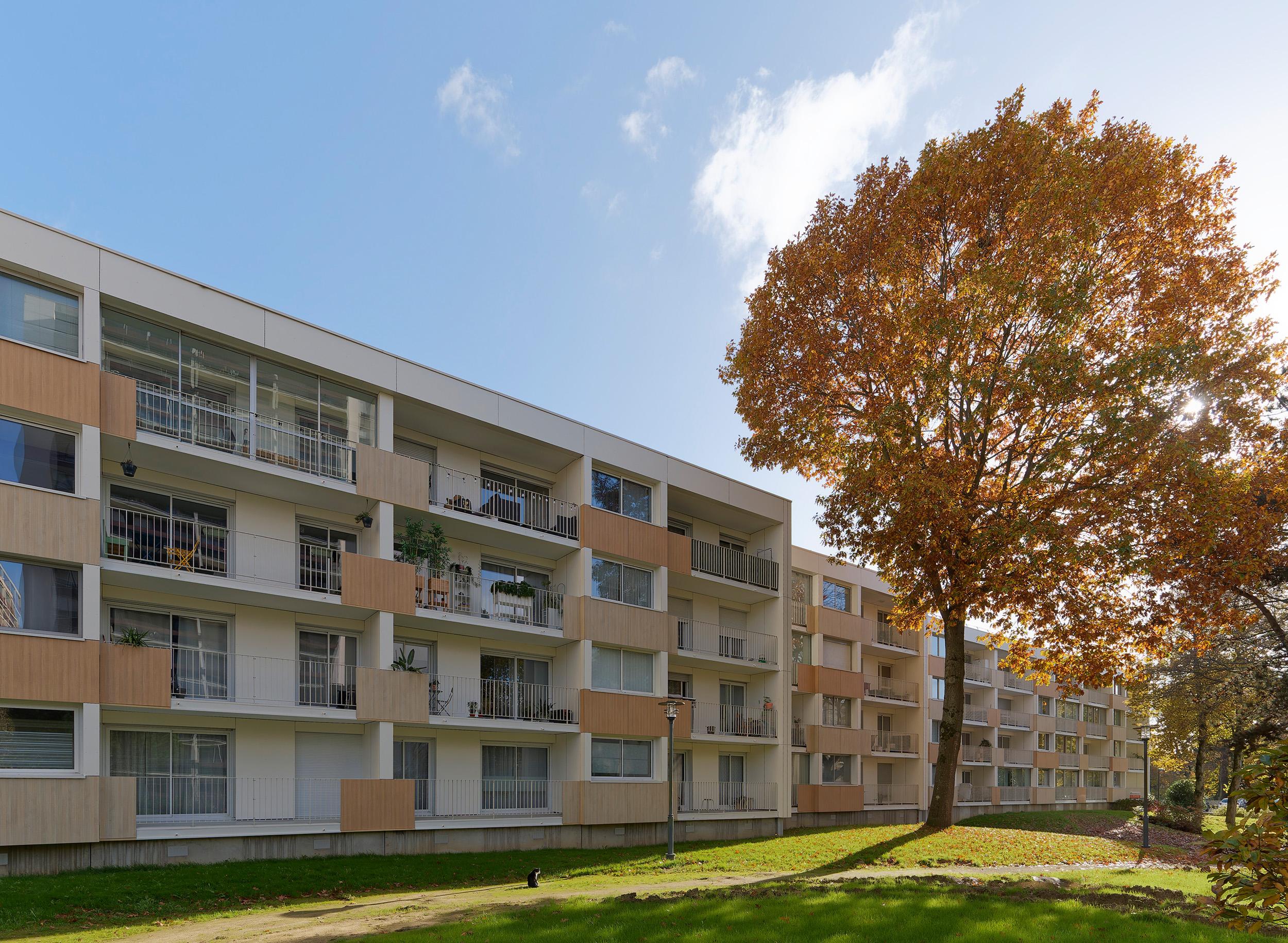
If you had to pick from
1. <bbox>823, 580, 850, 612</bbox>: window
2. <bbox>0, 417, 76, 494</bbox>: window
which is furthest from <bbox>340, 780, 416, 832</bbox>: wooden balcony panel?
<bbox>823, 580, 850, 612</bbox>: window

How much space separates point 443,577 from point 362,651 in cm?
294

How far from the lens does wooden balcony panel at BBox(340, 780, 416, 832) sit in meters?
22.1

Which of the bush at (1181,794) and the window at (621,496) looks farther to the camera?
the bush at (1181,794)

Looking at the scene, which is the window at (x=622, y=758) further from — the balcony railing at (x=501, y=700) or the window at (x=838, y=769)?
the window at (x=838, y=769)

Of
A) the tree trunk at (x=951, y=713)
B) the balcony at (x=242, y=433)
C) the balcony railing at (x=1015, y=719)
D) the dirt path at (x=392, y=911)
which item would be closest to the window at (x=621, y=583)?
the balcony at (x=242, y=433)

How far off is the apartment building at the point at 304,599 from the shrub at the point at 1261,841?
1868 cm

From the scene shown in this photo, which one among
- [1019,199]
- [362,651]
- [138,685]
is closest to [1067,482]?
[1019,199]

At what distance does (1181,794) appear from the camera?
218 feet

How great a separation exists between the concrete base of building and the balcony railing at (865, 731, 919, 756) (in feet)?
49.7

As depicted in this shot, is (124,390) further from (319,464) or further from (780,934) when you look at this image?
(780,934)

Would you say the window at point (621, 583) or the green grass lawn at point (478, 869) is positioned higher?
the window at point (621, 583)

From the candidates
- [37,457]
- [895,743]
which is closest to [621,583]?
[37,457]

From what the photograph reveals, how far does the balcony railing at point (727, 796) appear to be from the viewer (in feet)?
107

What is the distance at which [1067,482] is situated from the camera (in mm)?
22516
